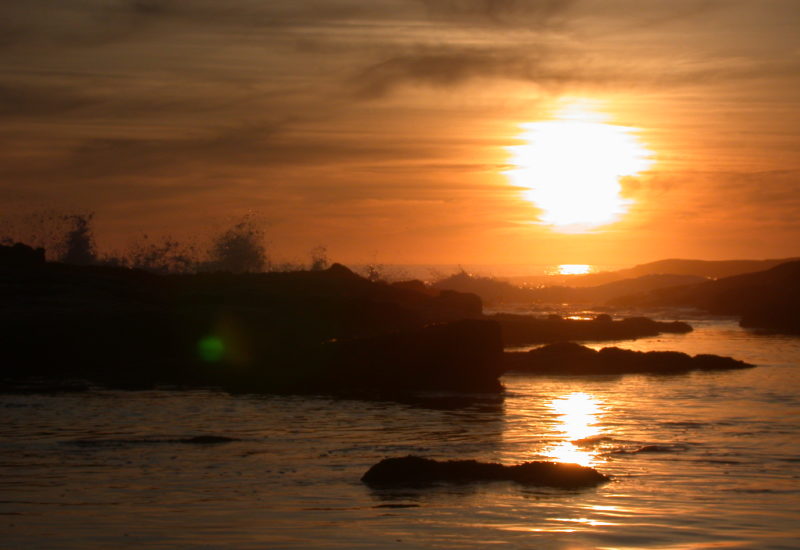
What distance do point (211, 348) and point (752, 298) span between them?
58709 millimetres

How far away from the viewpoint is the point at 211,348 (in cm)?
3628

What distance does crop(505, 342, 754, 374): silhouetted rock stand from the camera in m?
36.9

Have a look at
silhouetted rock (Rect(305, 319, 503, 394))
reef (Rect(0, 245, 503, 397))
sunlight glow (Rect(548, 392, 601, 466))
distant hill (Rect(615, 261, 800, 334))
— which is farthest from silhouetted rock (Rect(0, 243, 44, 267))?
distant hill (Rect(615, 261, 800, 334))

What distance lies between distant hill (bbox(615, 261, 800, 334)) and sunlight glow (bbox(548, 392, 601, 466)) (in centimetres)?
4736

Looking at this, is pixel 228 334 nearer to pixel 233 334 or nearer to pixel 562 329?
pixel 233 334

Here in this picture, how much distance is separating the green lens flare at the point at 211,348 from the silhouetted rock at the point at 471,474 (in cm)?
2103

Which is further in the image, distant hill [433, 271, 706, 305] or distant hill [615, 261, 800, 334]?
distant hill [433, 271, 706, 305]

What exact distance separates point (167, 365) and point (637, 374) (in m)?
17.1

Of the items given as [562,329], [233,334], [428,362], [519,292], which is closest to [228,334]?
[233,334]

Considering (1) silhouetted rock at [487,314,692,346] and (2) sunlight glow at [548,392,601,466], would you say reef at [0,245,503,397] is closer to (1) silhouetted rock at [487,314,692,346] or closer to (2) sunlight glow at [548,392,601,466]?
(2) sunlight glow at [548,392,601,466]

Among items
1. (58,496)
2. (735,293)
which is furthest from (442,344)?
(735,293)

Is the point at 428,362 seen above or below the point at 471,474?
above

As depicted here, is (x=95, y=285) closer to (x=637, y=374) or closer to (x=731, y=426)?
(x=637, y=374)

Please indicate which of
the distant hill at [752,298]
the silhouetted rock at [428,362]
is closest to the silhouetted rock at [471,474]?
the silhouetted rock at [428,362]
